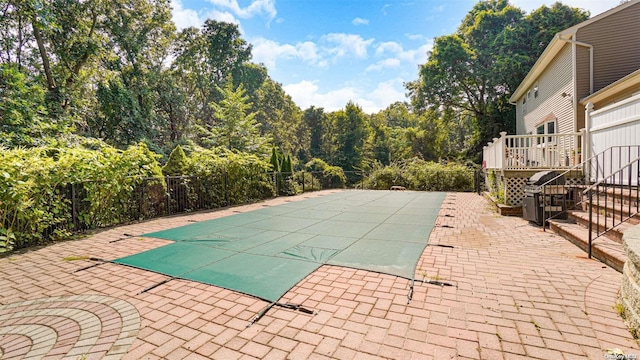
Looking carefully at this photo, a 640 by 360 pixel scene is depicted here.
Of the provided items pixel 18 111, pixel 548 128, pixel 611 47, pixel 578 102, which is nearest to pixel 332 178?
pixel 548 128

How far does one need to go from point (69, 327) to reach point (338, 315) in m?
1.99

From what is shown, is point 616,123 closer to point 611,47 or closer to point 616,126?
point 616,126

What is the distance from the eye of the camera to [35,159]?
4508mm

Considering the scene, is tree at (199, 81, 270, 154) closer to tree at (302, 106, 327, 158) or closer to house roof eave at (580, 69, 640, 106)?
house roof eave at (580, 69, 640, 106)

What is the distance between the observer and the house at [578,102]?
5755 mm

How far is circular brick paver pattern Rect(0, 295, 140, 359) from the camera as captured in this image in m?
1.85

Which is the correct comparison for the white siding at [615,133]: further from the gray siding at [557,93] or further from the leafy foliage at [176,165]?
the leafy foliage at [176,165]

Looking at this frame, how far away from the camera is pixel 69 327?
84.3 inches

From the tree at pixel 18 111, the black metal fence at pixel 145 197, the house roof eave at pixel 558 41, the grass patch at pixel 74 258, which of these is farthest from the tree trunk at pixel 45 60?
the house roof eave at pixel 558 41

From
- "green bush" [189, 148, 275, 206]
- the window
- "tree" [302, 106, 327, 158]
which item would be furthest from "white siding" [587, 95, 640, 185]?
"tree" [302, 106, 327, 158]

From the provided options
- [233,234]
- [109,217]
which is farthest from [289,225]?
[109,217]

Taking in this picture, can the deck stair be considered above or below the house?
below

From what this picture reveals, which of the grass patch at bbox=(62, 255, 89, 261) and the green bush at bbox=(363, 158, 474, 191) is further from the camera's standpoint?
the green bush at bbox=(363, 158, 474, 191)

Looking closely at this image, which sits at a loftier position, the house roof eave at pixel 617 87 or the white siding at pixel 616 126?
the house roof eave at pixel 617 87
